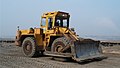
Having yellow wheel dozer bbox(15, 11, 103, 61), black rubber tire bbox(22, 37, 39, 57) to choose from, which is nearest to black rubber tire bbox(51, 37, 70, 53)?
yellow wheel dozer bbox(15, 11, 103, 61)

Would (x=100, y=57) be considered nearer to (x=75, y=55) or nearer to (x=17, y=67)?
(x=75, y=55)

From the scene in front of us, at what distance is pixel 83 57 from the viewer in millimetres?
12727

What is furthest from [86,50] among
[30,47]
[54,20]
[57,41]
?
[30,47]

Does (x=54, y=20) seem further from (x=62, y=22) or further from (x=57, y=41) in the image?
(x=57, y=41)

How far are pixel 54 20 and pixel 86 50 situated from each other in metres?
2.54

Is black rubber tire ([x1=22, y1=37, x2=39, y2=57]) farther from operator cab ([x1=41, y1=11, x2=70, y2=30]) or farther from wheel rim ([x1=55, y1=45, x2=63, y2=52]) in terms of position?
wheel rim ([x1=55, y1=45, x2=63, y2=52])

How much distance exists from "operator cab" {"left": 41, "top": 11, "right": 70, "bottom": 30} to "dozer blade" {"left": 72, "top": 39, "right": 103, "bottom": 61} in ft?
6.46

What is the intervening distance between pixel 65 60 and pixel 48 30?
7.16 ft

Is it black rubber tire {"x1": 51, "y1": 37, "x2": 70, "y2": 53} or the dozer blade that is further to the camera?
black rubber tire {"x1": 51, "y1": 37, "x2": 70, "y2": 53}

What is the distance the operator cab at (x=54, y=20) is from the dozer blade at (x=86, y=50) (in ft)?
6.46

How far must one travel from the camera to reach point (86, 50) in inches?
523

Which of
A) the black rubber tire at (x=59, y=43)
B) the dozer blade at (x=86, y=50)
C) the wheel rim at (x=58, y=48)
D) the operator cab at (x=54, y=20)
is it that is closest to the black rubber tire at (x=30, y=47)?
the operator cab at (x=54, y=20)

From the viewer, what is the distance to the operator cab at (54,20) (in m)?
13.9

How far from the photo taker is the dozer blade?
12.4 m
